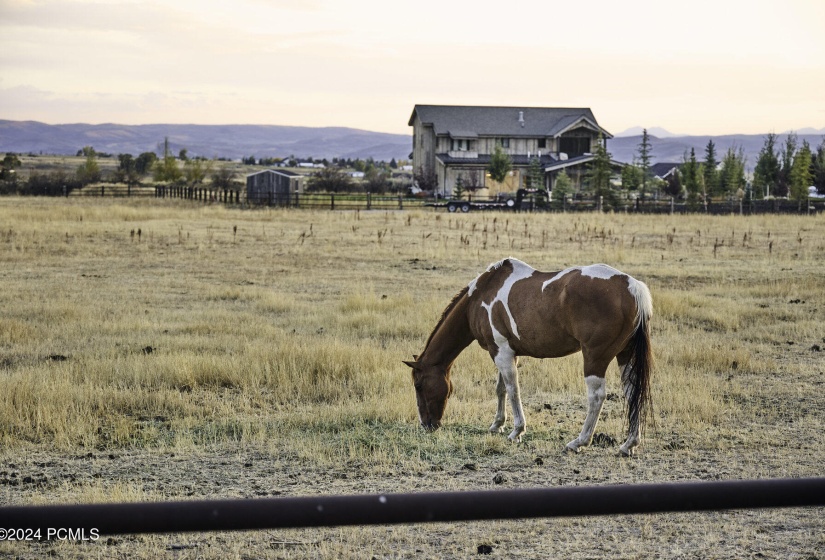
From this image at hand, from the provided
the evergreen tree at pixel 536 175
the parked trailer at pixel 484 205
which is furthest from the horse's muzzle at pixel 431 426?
the evergreen tree at pixel 536 175

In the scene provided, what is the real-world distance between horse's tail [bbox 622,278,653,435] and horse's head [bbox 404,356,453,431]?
1827mm

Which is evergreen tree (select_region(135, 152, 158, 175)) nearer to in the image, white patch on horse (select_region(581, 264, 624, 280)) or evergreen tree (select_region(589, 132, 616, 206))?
evergreen tree (select_region(589, 132, 616, 206))

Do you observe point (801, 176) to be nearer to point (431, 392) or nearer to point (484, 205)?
point (484, 205)

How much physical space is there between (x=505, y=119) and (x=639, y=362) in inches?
2617

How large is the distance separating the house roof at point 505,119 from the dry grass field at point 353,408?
5119cm

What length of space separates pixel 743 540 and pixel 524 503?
4522mm

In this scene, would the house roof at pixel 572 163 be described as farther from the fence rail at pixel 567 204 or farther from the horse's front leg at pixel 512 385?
the horse's front leg at pixel 512 385

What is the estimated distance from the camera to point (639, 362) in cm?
778

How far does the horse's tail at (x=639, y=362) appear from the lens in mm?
7641

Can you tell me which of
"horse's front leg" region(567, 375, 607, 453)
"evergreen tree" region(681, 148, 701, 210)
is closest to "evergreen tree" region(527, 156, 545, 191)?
"evergreen tree" region(681, 148, 701, 210)

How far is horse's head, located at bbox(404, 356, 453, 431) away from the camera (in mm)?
8672

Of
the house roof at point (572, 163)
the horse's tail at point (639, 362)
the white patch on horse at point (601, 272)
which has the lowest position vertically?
the horse's tail at point (639, 362)

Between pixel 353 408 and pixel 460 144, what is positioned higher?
pixel 460 144

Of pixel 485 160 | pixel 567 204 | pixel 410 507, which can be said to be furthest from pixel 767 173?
pixel 410 507
